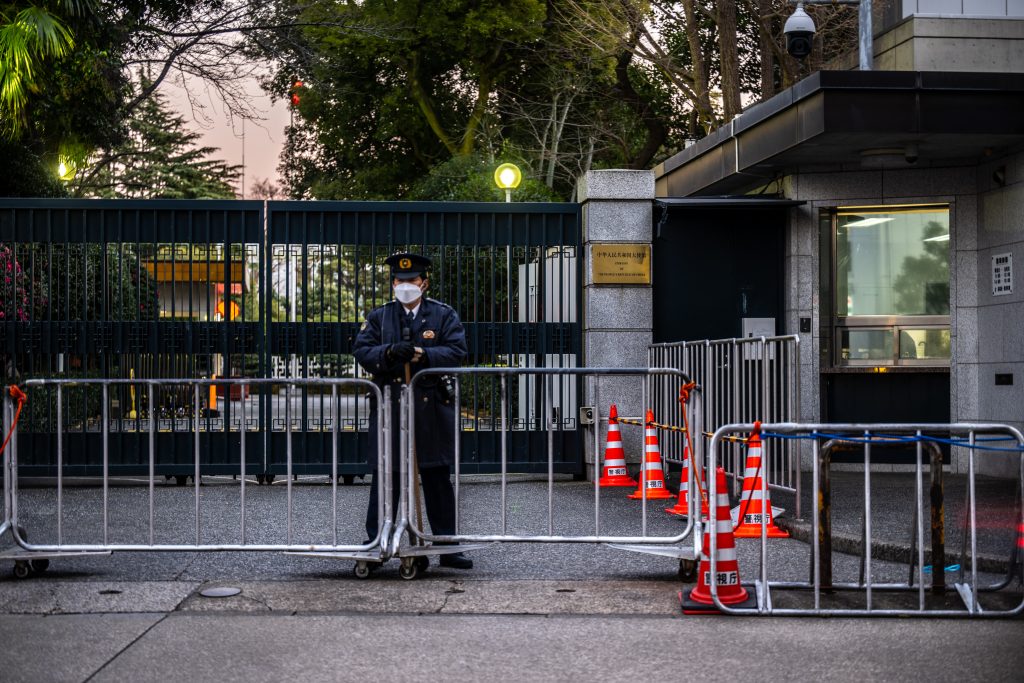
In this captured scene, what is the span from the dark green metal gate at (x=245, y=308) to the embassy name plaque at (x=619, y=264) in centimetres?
32

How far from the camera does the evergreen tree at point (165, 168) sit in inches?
1490

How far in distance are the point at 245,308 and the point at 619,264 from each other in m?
4.01

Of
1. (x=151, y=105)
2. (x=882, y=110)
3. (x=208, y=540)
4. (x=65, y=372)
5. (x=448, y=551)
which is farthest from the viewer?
(x=151, y=105)

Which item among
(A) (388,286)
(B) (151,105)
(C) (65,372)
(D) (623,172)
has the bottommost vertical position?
(C) (65,372)

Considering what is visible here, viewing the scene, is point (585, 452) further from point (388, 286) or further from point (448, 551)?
point (448, 551)

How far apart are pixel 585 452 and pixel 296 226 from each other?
12.9 ft

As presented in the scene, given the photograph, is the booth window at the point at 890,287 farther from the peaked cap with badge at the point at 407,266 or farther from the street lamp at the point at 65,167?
the street lamp at the point at 65,167

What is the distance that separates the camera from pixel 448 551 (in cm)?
745

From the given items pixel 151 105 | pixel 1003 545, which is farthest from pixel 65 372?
pixel 151 105

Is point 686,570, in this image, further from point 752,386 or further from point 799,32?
point 799,32

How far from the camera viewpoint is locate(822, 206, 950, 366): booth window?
12.9m

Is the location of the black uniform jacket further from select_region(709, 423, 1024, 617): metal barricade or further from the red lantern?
the red lantern

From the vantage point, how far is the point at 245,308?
12.4m

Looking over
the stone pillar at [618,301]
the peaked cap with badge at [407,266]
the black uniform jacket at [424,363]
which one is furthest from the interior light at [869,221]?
the peaked cap with badge at [407,266]
